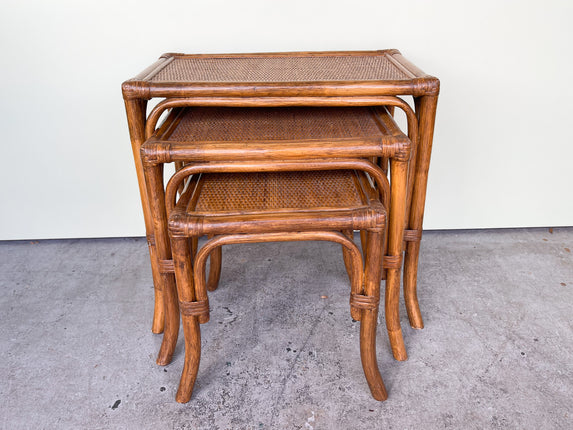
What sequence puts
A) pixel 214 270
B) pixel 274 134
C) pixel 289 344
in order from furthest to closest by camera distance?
pixel 214 270 < pixel 289 344 < pixel 274 134

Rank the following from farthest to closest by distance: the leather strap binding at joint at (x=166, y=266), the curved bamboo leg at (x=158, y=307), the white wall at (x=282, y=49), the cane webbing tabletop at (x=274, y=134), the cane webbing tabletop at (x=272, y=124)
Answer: the white wall at (x=282, y=49) < the curved bamboo leg at (x=158, y=307) < the leather strap binding at joint at (x=166, y=266) < the cane webbing tabletop at (x=272, y=124) < the cane webbing tabletop at (x=274, y=134)

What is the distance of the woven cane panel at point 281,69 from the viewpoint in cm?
134

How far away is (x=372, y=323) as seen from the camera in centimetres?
137

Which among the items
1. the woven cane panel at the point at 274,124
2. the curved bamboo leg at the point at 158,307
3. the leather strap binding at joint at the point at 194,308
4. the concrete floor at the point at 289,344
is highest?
the woven cane panel at the point at 274,124

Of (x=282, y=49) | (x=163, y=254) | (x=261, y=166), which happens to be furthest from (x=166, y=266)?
(x=282, y=49)

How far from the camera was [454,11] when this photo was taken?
1.89 m

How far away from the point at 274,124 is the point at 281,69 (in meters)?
0.20

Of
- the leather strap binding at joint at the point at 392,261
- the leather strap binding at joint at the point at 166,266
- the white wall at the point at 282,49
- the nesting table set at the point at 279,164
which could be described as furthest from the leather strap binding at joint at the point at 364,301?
the white wall at the point at 282,49

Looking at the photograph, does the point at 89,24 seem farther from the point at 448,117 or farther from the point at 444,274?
the point at 444,274

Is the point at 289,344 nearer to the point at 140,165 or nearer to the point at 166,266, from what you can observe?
the point at 166,266

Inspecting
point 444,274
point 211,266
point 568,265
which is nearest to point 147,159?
point 211,266

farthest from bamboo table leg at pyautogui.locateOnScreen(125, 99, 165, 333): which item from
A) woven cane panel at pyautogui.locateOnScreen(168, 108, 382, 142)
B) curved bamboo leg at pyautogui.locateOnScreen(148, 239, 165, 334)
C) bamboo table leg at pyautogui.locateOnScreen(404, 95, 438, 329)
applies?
bamboo table leg at pyautogui.locateOnScreen(404, 95, 438, 329)

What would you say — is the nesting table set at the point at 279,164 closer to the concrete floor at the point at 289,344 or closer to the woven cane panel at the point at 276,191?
the woven cane panel at the point at 276,191

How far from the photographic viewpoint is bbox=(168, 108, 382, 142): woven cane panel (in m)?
1.30
